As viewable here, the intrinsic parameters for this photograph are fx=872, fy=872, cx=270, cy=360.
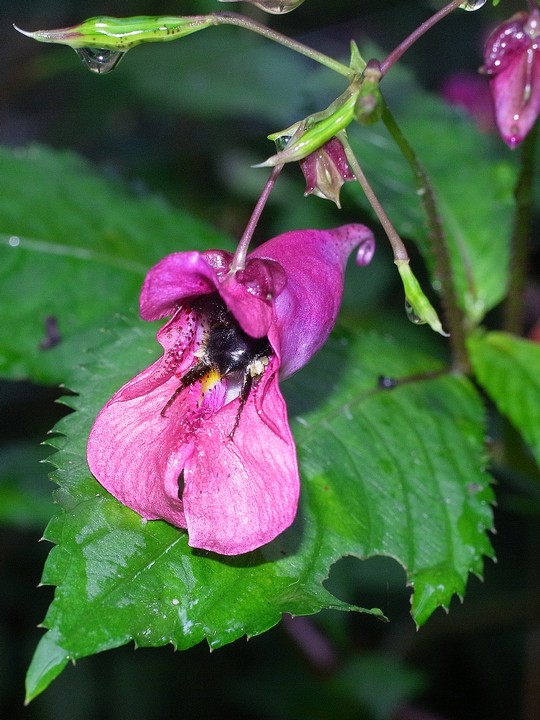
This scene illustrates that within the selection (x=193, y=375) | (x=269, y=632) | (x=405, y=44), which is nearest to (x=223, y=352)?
(x=193, y=375)

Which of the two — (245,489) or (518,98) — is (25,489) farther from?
(518,98)

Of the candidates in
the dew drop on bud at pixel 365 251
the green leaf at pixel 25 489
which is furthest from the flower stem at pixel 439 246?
the green leaf at pixel 25 489

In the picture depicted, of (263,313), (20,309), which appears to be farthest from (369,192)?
(20,309)

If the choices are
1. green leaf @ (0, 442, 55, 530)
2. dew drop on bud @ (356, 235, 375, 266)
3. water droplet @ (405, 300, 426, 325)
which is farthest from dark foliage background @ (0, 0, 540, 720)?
water droplet @ (405, 300, 426, 325)

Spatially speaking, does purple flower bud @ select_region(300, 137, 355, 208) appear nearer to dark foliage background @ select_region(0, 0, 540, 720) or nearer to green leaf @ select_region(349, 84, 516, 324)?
green leaf @ select_region(349, 84, 516, 324)

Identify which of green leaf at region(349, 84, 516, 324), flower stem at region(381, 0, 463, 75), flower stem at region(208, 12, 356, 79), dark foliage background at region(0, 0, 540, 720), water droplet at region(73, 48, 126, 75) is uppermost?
water droplet at region(73, 48, 126, 75)

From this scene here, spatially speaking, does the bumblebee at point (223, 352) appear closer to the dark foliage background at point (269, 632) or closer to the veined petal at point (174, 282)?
the veined petal at point (174, 282)
